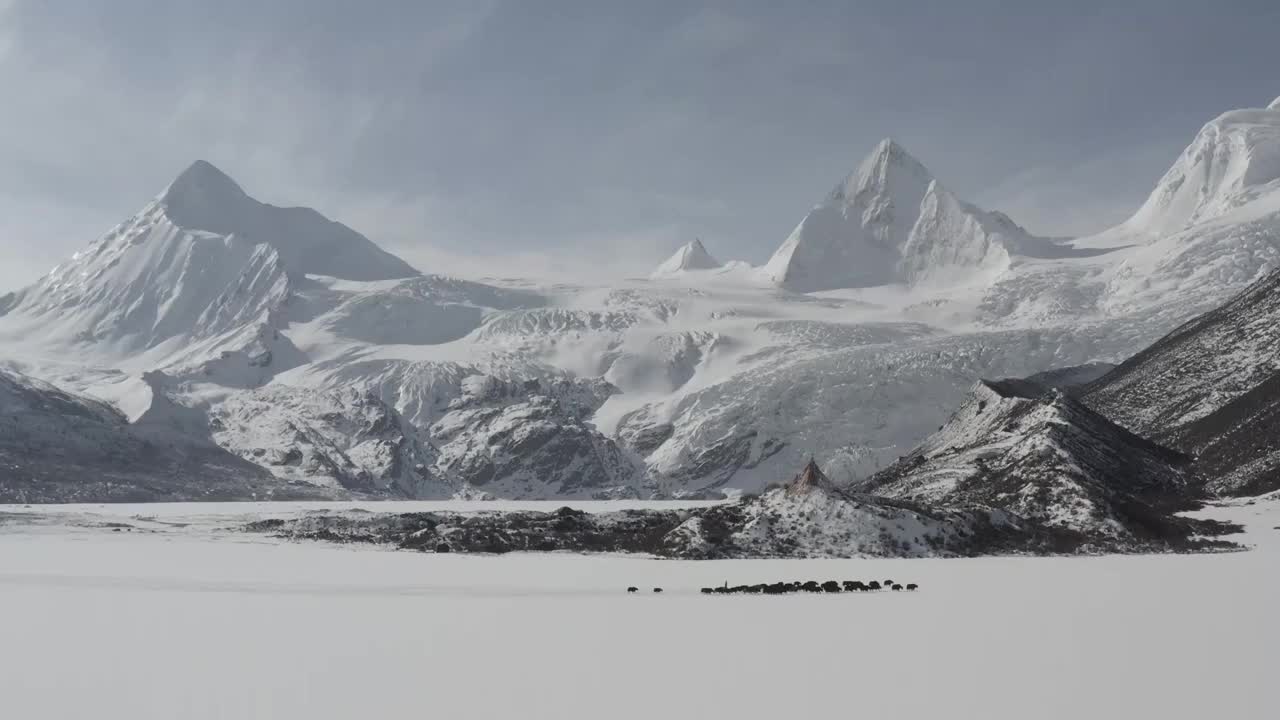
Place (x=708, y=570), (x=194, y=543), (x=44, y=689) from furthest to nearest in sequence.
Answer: (x=194, y=543)
(x=708, y=570)
(x=44, y=689)

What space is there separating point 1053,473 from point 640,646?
288ft

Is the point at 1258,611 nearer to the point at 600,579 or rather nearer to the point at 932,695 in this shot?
the point at 932,695

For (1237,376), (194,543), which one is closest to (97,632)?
(194,543)

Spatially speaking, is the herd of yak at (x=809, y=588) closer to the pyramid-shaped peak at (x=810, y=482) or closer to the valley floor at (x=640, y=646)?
the valley floor at (x=640, y=646)

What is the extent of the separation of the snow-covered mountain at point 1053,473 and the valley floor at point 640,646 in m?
27.0

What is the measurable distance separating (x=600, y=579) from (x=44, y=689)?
4749cm

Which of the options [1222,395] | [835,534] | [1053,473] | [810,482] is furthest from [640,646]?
[1222,395]

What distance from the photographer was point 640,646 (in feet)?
129

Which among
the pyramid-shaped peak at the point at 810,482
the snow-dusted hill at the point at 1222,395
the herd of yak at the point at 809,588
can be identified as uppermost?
the snow-dusted hill at the point at 1222,395

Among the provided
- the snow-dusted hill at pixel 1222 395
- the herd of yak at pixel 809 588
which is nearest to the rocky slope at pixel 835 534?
the herd of yak at pixel 809 588

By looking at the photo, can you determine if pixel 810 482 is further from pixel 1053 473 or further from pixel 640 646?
pixel 640 646

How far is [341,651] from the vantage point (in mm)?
38531

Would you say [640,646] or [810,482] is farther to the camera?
[810,482]

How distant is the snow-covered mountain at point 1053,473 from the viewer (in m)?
103
